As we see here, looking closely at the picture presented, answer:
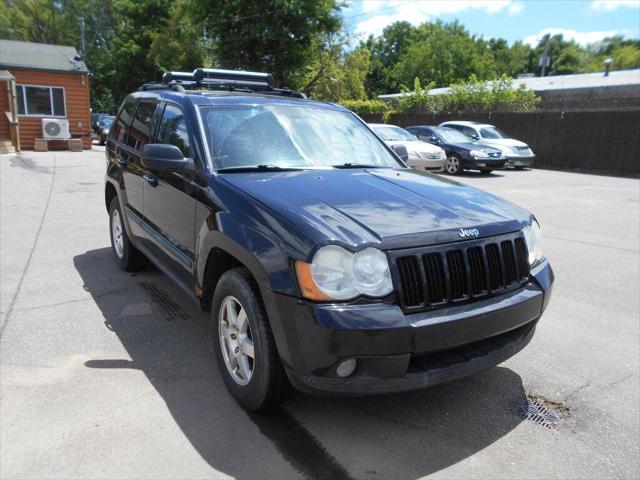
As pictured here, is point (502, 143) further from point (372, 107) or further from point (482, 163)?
point (372, 107)

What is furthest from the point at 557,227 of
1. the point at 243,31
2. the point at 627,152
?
the point at 243,31

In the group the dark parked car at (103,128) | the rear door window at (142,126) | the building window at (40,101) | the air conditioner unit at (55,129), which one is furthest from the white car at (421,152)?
the dark parked car at (103,128)

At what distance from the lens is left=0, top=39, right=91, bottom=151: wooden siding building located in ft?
70.2

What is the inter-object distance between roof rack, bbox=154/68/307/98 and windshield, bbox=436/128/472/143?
12738mm

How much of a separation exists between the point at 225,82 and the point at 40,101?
70.5ft

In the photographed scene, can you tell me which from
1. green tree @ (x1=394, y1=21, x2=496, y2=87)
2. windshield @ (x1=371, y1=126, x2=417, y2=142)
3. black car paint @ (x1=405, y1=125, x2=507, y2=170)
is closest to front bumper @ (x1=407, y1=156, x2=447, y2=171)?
black car paint @ (x1=405, y1=125, x2=507, y2=170)

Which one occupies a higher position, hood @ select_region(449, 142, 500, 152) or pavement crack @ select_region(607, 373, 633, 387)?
hood @ select_region(449, 142, 500, 152)

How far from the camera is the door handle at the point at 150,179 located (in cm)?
418

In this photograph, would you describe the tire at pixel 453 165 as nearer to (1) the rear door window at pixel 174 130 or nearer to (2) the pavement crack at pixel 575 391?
(1) the rear door window at pixel 174 130

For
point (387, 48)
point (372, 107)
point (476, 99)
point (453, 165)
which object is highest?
point (387, 48)

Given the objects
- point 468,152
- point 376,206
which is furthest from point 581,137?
point 376,206

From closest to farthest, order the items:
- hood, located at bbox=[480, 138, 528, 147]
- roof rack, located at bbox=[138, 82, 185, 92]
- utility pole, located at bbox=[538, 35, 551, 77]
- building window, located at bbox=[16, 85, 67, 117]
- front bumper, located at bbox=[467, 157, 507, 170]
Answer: roof rack, located at bbox=[138, 82, 185, 92] < front bumper, located at bbox=[467, 157, 507, 170] < hood, located at bbox=[480, 138, 528, 147] < building window, located at bbox=[16, 85, 67, 117] < utility pole, located at bbox=[538, 35, 551, 77]

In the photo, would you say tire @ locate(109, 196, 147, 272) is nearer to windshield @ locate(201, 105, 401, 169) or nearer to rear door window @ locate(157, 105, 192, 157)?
rear door window @ locate(157, 105, 192, 157)

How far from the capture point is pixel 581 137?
19.8m
